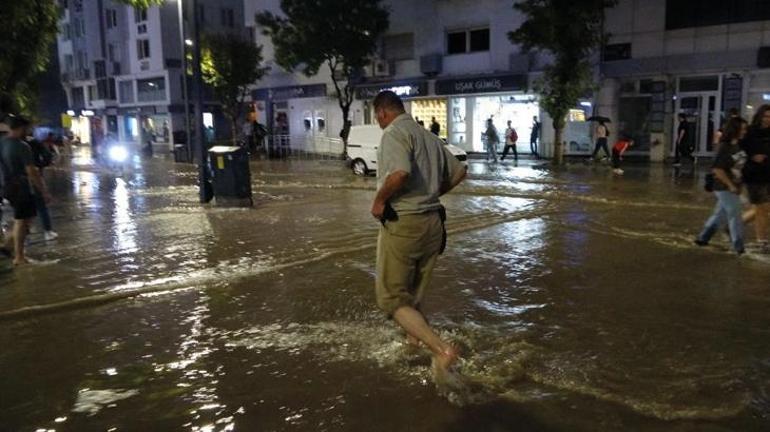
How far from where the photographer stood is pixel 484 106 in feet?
92.6

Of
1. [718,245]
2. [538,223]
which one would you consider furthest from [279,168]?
[718,245]

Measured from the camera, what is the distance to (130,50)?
49750 mm

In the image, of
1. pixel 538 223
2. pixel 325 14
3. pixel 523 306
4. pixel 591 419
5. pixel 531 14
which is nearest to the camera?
pixel 591 419

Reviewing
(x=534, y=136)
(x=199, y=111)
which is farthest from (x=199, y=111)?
(x=534, y=136)

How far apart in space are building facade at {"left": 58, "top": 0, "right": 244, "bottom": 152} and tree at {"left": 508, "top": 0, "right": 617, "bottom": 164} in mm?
28903

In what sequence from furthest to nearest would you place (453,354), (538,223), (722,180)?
(538,223), (722,180), (453,354)

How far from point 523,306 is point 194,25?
375 inches

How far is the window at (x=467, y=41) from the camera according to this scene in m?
28.0

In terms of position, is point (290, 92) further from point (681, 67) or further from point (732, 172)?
point (732, 172)

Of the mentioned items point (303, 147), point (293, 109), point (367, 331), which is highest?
point (293, 109)

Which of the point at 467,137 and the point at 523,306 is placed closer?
the point at 523,306

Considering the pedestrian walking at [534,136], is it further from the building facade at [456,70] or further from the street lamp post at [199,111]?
the street lamp post at [199,111]

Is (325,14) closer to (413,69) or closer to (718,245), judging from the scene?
(413,69)

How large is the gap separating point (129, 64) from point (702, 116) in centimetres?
4213
